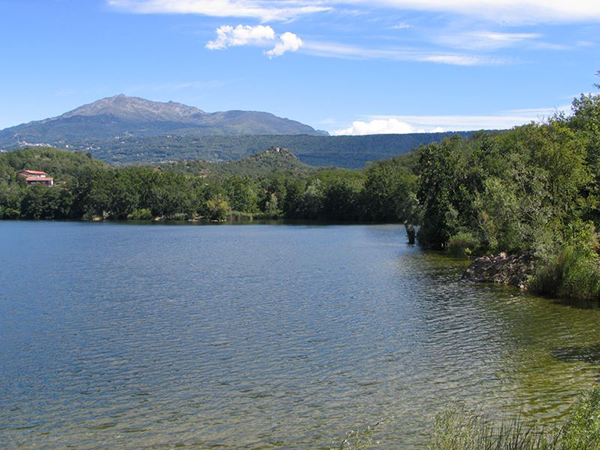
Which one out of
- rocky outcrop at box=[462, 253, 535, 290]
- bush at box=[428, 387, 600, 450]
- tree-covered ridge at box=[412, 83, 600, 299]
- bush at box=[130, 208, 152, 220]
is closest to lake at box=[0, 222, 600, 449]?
rocky outcrop at box=[462, 253, 535, 290]

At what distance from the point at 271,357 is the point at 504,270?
2196 cm

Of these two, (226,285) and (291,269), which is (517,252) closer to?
(291,269)

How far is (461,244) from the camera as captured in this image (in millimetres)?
54781

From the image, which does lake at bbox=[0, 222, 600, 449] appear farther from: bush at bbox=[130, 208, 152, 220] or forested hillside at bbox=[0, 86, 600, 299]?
bush at bbox=[130, 208, 152, 220]

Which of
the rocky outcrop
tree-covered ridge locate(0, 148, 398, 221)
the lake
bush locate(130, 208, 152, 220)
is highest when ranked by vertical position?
tree-covered ridge locate(0, 148, 398, 221)

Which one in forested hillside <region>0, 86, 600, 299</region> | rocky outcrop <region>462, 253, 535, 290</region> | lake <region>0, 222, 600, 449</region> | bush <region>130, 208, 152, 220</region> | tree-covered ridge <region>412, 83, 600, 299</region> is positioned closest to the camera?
lake <region>0, 222, 600, 449</region>

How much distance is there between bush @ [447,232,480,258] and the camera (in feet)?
171

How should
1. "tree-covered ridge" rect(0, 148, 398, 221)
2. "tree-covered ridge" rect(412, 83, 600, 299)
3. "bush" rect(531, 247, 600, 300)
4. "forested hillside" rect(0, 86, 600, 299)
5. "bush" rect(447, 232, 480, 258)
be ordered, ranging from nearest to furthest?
"bush" rect(531, 247, 600, 300) < "tree-covered ridge" rect(412, 83, 600, 299) < "forested hillside" rect(0, 86, 600, 299) < "bush" rect(447, 232, 480, 258) < "tree-covered ridge" rect(0, 148, 398, 221)

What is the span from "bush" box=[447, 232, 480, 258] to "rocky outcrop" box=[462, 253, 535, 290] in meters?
11.6

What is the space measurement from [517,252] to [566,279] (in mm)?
9370

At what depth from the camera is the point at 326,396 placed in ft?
54.0

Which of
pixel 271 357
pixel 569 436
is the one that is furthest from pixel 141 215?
pixel 569 436

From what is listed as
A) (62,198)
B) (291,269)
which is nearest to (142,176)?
(62,198)

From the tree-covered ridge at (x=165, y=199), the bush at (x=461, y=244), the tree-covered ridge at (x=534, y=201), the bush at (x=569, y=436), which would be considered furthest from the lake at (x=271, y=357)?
the tree-covered ridge at (x=165, y=199)
